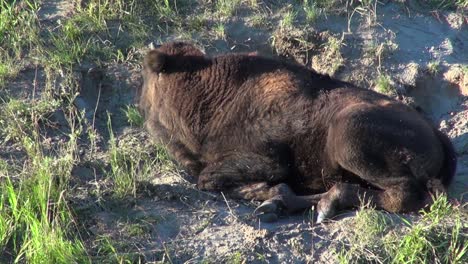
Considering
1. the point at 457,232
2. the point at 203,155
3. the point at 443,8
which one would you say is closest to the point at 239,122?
the point at 203,155

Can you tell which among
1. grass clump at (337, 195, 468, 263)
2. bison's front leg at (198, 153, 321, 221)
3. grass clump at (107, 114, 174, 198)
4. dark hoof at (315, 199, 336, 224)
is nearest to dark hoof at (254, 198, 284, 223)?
bison's front leg at (198, 153, 321, 221)

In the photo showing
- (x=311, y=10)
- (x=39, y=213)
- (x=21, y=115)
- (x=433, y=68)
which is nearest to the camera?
(x=39, y=213)

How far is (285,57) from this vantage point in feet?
27.6

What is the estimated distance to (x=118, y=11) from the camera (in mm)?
8523

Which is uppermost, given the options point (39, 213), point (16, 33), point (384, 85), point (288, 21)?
point (288, 21)

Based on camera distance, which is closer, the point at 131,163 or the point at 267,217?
the point at 267,217

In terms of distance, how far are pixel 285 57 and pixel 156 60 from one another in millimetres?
1735

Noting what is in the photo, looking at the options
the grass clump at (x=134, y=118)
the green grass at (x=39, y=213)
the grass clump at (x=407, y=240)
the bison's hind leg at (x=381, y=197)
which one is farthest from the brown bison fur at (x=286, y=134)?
the green grass at (x=39, y=213)

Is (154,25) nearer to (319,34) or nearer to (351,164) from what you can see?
(319,34)

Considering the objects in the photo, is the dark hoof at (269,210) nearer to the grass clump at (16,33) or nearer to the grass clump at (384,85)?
the grass clump at (384,85)

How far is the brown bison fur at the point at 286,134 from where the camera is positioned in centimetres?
619

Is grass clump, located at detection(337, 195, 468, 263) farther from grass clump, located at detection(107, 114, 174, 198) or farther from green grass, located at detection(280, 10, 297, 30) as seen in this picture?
green grass, located at detection(280, 10, 297, 30)

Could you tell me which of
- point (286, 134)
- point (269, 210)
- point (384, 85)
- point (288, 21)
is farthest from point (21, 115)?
point (384, 85)

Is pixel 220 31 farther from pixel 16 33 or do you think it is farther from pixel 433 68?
pixel 433 68
